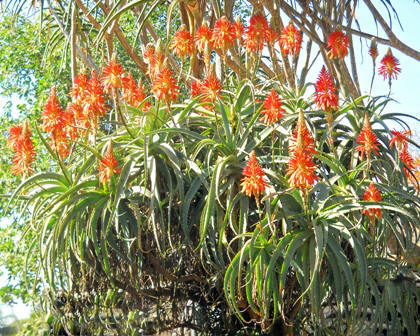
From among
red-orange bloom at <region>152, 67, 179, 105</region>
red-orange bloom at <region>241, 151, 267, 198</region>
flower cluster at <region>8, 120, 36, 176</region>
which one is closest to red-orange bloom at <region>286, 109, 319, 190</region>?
red-orange bloom at <region>241, 151, 267, 198</region>

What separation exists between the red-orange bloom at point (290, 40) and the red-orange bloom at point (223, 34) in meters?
0.30

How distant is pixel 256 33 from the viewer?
2.59 m

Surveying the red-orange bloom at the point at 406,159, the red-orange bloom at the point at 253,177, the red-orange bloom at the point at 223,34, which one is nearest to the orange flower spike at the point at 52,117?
the red-orange bloom at the point at 223,34

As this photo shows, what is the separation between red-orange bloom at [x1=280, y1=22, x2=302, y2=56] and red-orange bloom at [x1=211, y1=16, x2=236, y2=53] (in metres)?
0.30

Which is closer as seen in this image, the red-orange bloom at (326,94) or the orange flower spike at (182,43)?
the red-orange bloom at (326,94)

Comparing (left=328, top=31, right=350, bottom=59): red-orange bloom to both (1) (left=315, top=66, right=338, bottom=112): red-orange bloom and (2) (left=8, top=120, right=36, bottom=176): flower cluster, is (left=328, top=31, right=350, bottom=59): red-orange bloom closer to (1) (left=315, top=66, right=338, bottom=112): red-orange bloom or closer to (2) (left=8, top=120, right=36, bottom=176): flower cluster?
(1) (left=315, top=66, right=338, bottom=112): red-orange bloom

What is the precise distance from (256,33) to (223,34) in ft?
0.50

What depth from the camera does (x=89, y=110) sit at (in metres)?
2.37

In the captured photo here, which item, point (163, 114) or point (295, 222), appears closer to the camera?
point (295, 222)

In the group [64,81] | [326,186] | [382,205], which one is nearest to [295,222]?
[326,186]

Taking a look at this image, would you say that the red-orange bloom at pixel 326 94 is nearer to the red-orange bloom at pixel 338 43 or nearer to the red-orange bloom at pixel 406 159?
the red-orange bloom at pixel 338 43

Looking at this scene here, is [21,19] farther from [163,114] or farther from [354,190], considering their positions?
[354,190]

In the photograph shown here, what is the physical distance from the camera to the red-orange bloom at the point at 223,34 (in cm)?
251

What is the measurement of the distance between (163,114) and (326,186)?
785 mm
